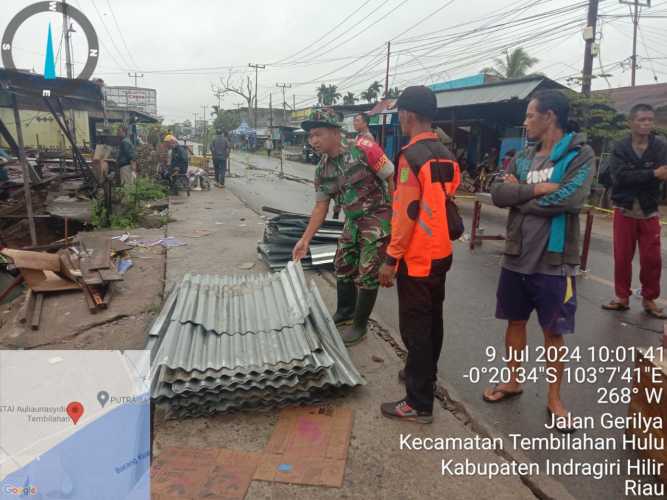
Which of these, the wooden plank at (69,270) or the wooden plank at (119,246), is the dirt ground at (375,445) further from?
the wooden plank at (119,246)

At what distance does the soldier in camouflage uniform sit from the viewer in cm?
374

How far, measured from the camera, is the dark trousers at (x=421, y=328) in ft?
8.95

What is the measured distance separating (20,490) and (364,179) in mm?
2851

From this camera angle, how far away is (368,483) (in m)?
2.37

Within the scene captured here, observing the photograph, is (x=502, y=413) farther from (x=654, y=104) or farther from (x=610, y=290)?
(x=654, y=104)

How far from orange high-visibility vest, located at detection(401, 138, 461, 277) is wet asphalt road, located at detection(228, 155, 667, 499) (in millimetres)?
1055

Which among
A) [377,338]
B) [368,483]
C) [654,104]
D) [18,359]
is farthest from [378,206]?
[654,104]

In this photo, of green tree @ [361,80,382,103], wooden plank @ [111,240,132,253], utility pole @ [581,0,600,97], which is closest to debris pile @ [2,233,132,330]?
wooden plank @ [111,240,132,253]

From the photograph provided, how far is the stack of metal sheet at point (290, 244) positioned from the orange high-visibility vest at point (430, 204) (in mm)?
3469

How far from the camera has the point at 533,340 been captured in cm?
417

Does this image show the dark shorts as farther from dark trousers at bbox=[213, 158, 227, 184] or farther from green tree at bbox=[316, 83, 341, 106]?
green tree at bbox=[316, 83, 341, 106]

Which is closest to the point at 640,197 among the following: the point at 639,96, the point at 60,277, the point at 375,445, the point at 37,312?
the point at 375,445

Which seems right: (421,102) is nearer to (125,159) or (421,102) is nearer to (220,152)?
(125,159)

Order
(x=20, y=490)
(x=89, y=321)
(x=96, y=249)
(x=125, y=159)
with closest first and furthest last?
(x=20, y=490)
(x=89, y=321)
(x=96, y=249)
(x=125, y=159)
